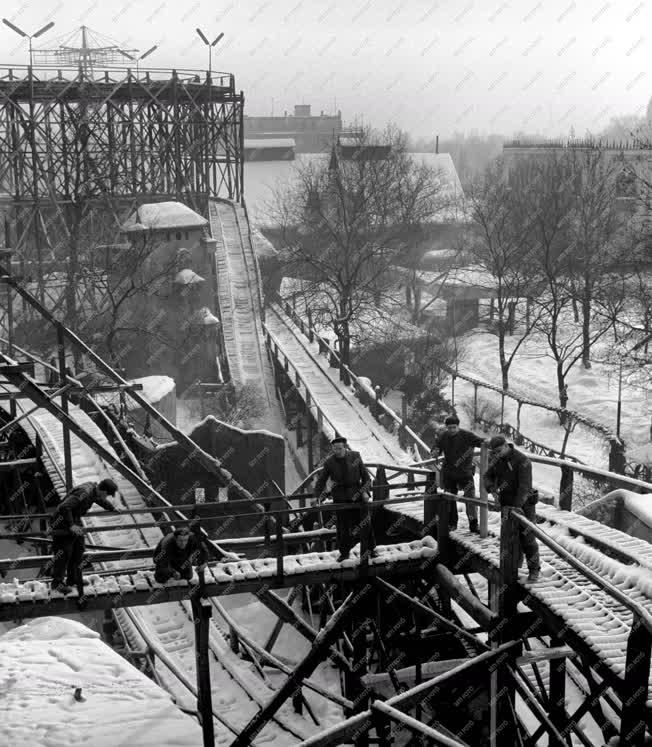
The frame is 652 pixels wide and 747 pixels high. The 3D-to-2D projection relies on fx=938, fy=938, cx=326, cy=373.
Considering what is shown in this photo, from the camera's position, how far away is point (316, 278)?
47.0 metres

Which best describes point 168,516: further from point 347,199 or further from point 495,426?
point 347,199

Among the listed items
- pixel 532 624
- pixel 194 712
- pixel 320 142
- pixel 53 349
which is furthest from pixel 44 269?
pixel 320 142

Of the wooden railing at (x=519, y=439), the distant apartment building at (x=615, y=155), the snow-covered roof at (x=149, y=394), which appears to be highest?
the distant apartment building at (x=615, y=155)

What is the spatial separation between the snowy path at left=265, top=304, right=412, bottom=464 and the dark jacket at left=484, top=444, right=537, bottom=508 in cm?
1417

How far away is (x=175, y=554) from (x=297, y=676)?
176cm

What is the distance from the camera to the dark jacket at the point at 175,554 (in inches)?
373

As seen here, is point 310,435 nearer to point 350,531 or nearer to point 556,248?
point 350,531

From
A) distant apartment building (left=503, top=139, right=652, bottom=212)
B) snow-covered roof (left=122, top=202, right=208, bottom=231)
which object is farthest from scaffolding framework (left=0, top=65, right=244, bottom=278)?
distant apartment building (left=503, top=139, right=652, bottom=212)

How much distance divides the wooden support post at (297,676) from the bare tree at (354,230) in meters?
29.4

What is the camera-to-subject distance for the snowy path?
80.2ft

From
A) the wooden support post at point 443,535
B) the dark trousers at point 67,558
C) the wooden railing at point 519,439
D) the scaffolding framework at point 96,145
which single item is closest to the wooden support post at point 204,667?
the dark trousers at point 67,558

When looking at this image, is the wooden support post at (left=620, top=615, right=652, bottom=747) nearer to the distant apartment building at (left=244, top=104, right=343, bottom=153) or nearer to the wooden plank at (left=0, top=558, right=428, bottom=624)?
the wooden plank at (left=0, top=558, right=428, bottom=624)

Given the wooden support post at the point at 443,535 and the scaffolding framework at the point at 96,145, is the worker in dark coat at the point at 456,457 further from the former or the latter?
the scaffolding framework at the point at 96,145

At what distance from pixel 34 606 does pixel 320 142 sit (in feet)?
397
